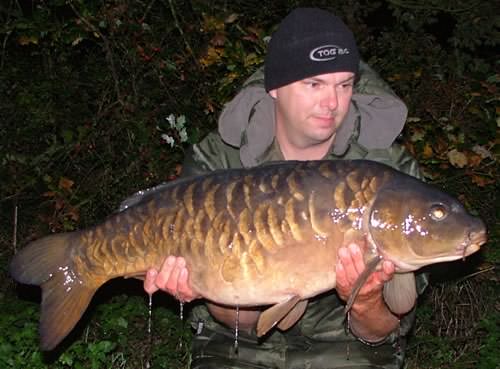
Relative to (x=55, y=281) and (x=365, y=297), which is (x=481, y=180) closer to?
(x=365, y=297)

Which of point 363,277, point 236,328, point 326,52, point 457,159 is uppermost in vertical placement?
point 326,52

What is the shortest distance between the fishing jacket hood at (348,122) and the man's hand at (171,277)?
572 millimetres

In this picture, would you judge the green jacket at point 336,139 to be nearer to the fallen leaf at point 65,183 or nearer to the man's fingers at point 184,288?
the man's fingers at point 184,288

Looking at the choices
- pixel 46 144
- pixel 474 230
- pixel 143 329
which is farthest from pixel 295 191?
pixel 46 144

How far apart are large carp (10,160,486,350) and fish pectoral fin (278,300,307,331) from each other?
A: 0.48 ft

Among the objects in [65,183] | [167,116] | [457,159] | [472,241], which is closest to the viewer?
[472,241]

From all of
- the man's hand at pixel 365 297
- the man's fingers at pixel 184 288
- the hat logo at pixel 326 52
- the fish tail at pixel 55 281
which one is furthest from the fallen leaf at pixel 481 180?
the fish tail at pixel 55 281

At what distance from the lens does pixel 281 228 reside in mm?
2398

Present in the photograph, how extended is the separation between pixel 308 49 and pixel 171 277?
0.90 metres

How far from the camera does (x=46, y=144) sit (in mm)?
4531

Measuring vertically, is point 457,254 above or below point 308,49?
below

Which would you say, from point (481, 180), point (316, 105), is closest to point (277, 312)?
point (316, 105)

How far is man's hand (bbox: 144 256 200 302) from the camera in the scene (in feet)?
8.26

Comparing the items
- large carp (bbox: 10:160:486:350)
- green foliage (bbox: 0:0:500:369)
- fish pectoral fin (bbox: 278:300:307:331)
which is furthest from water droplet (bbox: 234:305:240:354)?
green foliage (bbox: 0:0:500:369)
